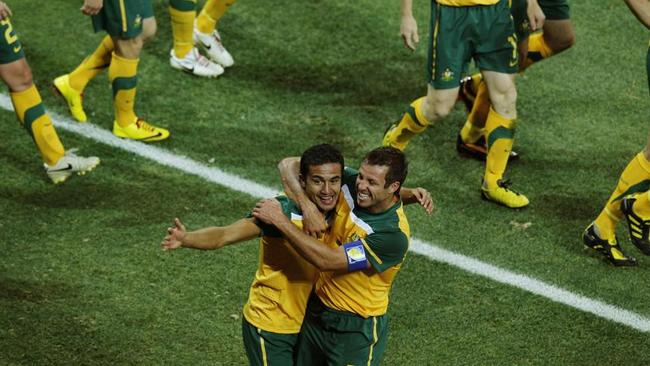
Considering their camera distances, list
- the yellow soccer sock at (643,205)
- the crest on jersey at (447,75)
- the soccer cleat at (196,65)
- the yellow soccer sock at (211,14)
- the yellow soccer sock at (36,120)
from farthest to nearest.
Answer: the yellow soccer sock at (211,14) → the soccer cleat at (196,65) → the yellow soccer sock at (36,120) → the crest on jersey at (447,75) → the yellow soccer sock at (643,205)

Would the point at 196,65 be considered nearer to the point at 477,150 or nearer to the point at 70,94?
the point at 70,94

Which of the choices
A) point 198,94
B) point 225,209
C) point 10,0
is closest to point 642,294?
point 225,209

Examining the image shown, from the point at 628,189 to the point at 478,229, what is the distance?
1006mm

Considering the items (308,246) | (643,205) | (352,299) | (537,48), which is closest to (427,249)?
(643,205)

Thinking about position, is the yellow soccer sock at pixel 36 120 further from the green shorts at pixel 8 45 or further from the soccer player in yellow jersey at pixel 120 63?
the soccer player in yellow jersey at pixel 120 63

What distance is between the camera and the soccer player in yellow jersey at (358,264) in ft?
16.3

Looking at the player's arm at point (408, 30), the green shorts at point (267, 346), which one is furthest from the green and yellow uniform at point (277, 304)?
the player's arm at point (408, 30)

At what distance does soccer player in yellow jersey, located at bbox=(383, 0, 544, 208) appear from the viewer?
290 inches

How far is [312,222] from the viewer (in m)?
4.94

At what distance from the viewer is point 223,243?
197 inches

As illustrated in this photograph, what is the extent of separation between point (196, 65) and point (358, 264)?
4.82 m

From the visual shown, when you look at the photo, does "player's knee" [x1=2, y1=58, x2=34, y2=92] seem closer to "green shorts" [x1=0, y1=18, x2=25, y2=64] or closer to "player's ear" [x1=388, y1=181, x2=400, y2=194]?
"green shorts" [x1=0, y1=18, x2=25, y2=64]

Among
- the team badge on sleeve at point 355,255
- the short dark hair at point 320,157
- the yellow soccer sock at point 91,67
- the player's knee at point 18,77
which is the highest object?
the short dark hair at point 320,157

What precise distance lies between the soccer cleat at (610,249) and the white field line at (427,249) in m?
0.45
